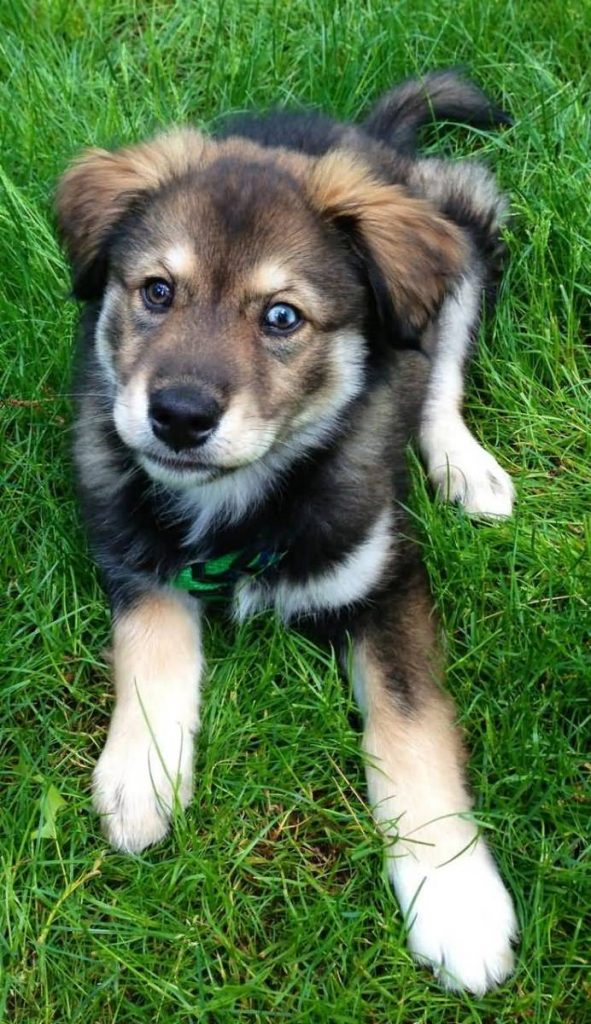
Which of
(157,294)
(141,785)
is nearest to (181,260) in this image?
(157,294)

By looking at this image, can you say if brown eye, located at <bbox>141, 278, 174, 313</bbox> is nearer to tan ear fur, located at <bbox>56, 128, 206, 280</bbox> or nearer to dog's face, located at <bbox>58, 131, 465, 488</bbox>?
dog's face, located at <bbox>58, 131, 465, 488</bbox>

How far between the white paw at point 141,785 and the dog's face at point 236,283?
55 cm

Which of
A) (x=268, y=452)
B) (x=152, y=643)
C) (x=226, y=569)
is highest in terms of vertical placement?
(x=268, y=452)

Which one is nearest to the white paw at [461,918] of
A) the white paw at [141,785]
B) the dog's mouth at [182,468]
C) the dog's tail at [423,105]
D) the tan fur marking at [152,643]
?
the white paw at [141,785]

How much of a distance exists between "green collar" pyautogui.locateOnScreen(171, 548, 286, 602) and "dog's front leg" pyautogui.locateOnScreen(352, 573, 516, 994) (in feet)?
0.88

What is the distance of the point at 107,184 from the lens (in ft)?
8.07

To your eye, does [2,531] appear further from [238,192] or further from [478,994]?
[478,994]

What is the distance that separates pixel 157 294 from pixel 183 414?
1.12ft

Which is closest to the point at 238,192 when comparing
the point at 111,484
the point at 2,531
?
the point at 111,484

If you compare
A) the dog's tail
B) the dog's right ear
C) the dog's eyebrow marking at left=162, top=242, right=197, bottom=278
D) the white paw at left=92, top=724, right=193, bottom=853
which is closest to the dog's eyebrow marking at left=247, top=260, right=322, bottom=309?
the dog's eyebrow marking at left=162, top=242, right=197, bottom=278

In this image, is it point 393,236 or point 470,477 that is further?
point 470,477

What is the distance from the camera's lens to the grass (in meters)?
2.16

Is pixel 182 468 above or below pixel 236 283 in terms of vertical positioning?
below

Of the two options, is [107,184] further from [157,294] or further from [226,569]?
[226,569]
